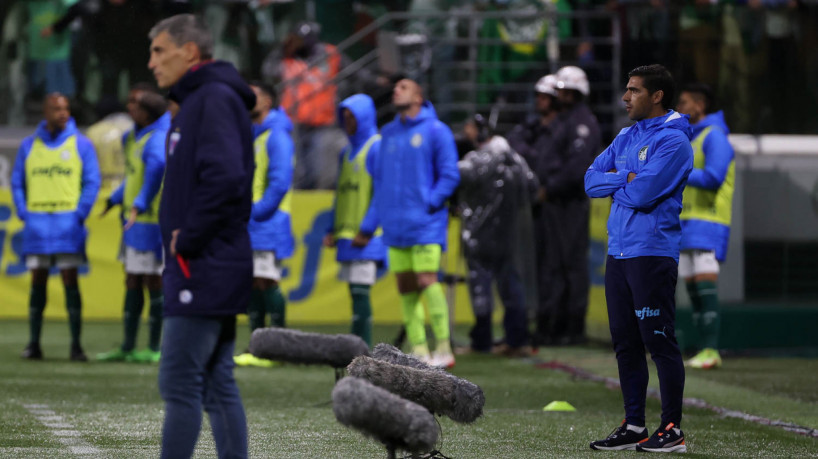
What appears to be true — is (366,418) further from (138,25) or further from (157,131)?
(138,25)

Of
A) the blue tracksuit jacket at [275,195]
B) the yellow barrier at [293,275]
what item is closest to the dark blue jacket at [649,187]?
the blue tracksuit jacket at [275,195]

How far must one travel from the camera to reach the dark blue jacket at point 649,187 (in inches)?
269

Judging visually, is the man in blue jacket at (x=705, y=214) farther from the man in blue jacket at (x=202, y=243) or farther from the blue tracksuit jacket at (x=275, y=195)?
the man in blue jacket at (x=202, y=243)

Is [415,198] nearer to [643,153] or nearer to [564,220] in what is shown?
[564,220]

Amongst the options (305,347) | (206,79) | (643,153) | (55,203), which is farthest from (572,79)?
(206,79)

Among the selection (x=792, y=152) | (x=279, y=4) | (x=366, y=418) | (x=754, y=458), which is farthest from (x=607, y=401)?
(x=279, y=4)

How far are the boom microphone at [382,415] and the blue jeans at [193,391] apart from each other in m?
0.39

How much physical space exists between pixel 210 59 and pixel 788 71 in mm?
12596

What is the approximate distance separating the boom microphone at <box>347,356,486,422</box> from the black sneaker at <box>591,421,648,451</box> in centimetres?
112

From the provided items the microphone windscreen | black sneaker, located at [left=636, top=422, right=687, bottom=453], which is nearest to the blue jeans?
the microphone windscreen

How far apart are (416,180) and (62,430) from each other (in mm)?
4135

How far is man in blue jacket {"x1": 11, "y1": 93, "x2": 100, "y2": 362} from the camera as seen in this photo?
39.2 feet

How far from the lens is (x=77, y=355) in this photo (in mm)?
11914

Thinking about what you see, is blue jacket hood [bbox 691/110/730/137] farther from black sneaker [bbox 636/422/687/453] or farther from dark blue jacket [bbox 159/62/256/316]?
dark blue jacket [bbox 159/62/256/316]
